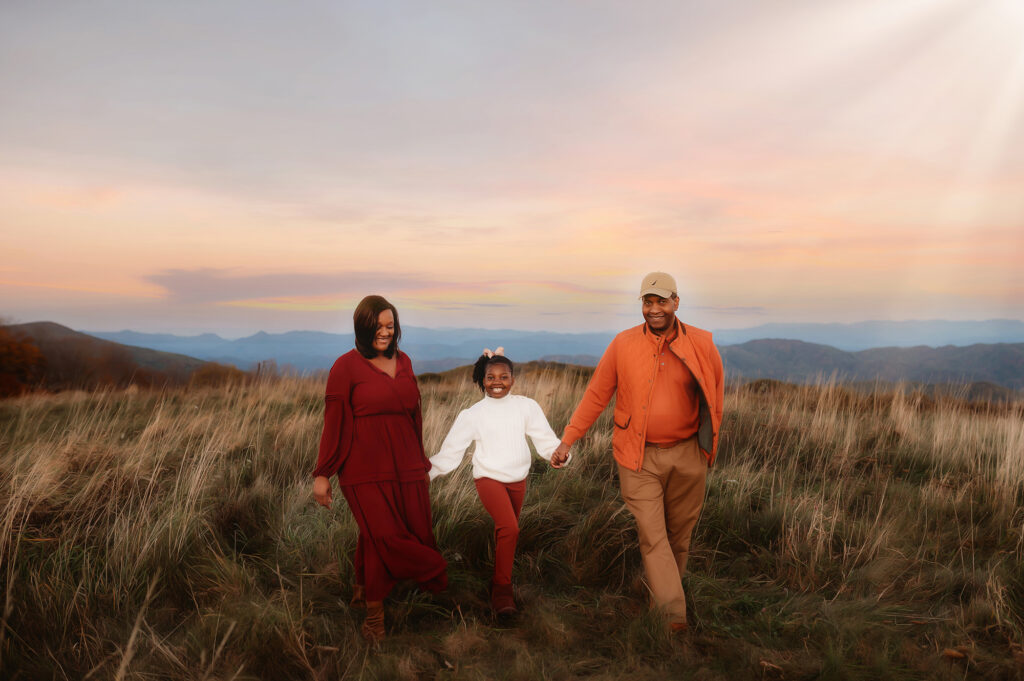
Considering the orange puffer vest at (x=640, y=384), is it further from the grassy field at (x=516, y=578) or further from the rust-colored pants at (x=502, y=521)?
the grassy field at (x=516, y=578)

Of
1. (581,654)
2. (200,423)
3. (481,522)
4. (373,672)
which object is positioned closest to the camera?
(373,672)

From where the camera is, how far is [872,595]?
13.3 ft

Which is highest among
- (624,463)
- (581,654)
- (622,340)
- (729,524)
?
(622,340)

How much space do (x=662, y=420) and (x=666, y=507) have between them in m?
0.69

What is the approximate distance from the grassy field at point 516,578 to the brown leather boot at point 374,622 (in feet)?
0.33

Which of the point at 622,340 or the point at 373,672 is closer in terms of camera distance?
the point at 373,672

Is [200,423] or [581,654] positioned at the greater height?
[200,423]

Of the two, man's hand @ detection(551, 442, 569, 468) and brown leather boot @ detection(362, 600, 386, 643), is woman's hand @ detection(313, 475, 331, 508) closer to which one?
brown leather boot @ detection(362, 600, 386, 643)

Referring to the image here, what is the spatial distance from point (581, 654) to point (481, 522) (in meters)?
1.39

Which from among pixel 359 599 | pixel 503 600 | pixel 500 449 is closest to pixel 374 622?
pixel 359 599

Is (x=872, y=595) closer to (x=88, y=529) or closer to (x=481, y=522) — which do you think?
(x=481, y=522)

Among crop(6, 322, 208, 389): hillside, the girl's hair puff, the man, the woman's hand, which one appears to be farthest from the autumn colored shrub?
the man

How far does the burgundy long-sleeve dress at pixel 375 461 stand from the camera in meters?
3.56

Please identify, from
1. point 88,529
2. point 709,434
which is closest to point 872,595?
point 709,434
